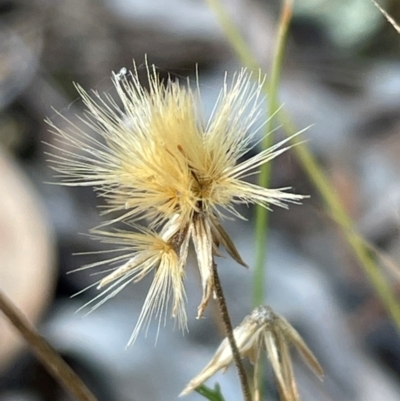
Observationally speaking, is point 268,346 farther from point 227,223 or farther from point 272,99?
point 227,223

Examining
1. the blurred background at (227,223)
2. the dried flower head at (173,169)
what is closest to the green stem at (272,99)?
the dried flower head at (173,169)

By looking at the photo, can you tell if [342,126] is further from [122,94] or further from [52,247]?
[122,94]

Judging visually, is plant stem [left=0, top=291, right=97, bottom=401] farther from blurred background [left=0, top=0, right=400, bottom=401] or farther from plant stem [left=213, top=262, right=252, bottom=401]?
blurred background [left=0, top=0, right=400, bottom=401]

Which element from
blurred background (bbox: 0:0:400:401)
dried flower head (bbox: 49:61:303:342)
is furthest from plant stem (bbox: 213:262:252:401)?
blurred background (bbox: 0:0:400:401)

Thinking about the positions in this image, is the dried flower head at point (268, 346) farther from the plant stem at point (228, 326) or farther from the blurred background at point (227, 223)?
the blurred background at point (227, 223)

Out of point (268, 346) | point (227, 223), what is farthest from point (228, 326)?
point (227, 223)
